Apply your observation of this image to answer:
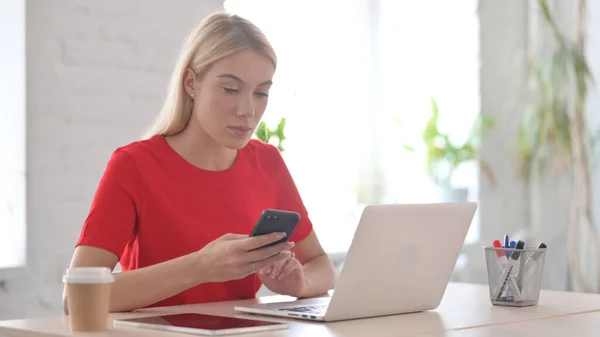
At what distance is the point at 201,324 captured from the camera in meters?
1.44

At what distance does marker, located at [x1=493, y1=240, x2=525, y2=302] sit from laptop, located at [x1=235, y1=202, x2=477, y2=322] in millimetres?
145

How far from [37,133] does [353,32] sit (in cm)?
212

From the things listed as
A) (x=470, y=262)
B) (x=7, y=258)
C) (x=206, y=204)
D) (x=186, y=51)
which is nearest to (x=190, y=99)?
(x=186, y=51)

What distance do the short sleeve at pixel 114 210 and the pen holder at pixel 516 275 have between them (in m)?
0.78

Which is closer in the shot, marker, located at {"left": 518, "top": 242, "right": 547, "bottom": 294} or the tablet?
the tablet

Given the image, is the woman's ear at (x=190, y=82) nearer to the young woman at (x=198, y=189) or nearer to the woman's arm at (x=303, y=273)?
the young woman at (x=198, y=189)

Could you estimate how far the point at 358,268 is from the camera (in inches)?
60.2

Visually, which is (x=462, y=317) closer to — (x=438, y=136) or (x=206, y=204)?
(x=206, y=204)

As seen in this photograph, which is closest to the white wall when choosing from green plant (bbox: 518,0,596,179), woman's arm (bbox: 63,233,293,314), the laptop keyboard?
woman's arm (bbox: 63,233,293,314)

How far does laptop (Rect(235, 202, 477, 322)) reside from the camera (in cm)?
152

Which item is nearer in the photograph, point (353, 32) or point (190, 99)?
point (190, 99)

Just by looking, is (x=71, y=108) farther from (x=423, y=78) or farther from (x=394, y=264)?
(x=423, y=78)

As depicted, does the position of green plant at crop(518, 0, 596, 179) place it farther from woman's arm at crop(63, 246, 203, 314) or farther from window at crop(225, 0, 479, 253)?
woman's arm at crop(63, 246, 203, 314)

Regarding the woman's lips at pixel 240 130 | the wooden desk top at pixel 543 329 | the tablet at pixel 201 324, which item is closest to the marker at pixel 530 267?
the wooden desk top at pixel 543 329
